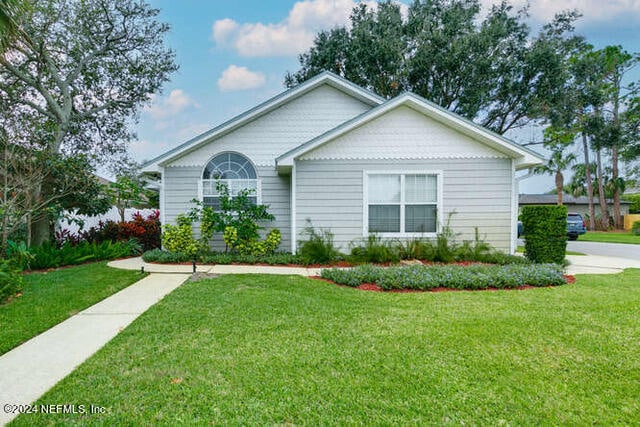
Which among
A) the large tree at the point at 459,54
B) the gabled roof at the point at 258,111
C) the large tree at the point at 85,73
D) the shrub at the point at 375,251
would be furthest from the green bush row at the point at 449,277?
the large tree at the point at 459,54

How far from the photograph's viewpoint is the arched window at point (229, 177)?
995 cm

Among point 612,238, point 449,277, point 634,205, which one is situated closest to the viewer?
point 449,277

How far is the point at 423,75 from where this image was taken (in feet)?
53.0

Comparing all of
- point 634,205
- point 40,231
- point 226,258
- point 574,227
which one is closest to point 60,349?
point 226,258

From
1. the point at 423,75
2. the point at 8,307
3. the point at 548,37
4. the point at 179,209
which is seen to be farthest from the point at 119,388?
the point at 548,37

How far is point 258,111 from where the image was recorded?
387 inches

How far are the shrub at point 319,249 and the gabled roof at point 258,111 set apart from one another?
4.09m

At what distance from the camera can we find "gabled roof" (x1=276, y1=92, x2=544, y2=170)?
848 cm

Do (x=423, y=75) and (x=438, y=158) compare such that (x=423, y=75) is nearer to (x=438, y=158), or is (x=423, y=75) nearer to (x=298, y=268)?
(x=438, y=158)

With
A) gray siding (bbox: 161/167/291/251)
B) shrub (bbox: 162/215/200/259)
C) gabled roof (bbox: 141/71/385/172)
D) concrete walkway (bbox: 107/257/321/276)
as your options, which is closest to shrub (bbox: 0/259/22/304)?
concrete walkway (bbox: 107/257/321/276)

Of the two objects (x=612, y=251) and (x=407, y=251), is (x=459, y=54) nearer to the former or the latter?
(x=612, y=251)

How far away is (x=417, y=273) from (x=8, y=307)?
6959 mm

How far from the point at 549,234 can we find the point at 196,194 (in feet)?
32.8

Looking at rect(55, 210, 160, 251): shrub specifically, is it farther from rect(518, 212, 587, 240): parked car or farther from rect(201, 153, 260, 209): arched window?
rect(518, 212, 587, 240): parked car
